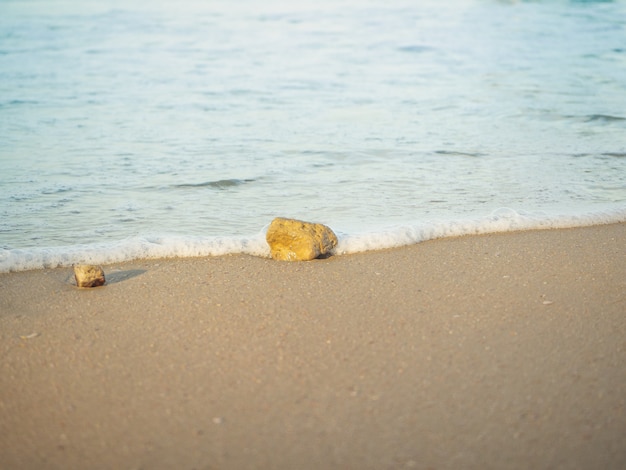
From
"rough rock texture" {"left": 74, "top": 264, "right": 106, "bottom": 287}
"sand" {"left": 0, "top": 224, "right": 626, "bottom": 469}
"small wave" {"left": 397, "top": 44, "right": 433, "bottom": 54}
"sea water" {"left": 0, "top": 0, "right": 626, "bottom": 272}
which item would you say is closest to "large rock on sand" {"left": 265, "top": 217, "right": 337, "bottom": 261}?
"sand" {"left": 0, "top": 224, "right": 626, "bottom": 469}

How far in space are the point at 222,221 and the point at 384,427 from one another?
2.49m

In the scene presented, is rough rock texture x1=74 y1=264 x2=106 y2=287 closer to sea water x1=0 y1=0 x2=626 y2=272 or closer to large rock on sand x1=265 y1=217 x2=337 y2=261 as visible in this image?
sea water x1=0 y1=0 x2=626 y2=272

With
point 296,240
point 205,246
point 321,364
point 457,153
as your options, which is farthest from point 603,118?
point 321,364

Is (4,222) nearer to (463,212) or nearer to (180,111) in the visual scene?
(463,212)

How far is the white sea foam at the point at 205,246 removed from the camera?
3.69 m

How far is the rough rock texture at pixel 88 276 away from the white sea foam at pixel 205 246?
0.42 meters

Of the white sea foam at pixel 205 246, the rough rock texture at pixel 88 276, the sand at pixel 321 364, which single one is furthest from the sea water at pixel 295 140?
the sand at pixel 321 364

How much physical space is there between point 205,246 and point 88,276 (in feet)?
2.42

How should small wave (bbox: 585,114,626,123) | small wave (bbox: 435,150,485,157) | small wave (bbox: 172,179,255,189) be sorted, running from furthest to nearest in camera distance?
small wave (bbox: 585,114,626,123) → small wave (bbox: 435,150,485,157) → small wave (bbox: 172,179,255,189)

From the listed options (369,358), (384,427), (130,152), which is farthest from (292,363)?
(130,152)

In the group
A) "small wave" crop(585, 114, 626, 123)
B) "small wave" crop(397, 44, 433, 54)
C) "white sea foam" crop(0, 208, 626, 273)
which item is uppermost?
"small wave" crop(397, 44, 433, 54)

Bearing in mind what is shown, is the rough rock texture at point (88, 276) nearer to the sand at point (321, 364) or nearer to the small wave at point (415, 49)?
the sand at point (321, 364)

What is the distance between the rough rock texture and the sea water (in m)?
0.45

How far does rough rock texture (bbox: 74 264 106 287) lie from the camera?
3258mm
